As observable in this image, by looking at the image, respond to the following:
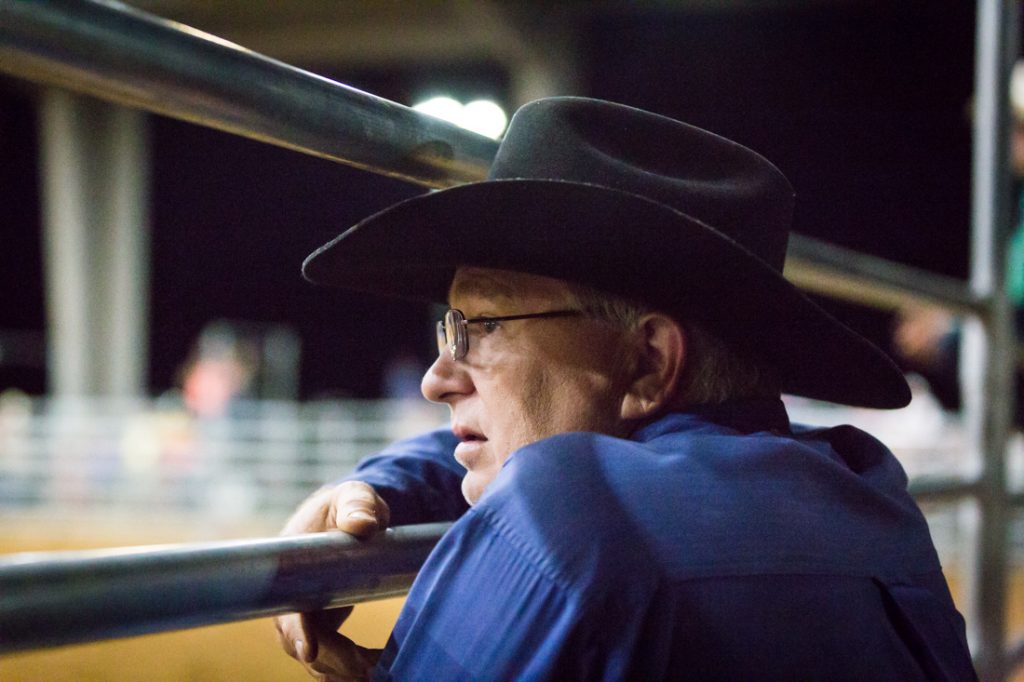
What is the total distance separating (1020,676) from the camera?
12.7 ft

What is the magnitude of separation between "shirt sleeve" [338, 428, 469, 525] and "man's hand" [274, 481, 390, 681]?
8 centimetres

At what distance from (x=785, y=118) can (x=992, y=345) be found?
28.5ft

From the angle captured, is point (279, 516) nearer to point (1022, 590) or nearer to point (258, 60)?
point (1022, 590)

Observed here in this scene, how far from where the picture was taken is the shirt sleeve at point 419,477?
0.93 metres

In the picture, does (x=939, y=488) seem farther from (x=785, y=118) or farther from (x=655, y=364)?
(x=785, y=118)

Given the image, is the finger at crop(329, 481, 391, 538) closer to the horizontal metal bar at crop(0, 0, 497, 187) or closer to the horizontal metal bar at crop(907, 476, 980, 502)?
the horizontal metal bar at crop(0, 0, 497, 187)

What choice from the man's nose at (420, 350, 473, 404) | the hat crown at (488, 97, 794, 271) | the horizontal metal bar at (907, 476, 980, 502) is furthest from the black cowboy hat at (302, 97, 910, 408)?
the horizontal metal bar at (907, 476, 980, 502)

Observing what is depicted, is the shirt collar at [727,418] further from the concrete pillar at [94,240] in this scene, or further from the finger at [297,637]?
the concrete pillar at [94,240]

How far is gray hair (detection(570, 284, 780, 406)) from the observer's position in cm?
89

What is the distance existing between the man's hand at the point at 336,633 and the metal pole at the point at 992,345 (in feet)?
4.61

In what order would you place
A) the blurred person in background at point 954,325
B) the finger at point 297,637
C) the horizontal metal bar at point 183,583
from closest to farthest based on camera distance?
the horizontal metal bar at point 183,583
the finger at point 297,637
the blurred person in background at point 954,325

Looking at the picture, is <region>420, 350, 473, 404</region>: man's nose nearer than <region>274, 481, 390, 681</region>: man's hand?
No

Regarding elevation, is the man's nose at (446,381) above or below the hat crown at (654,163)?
below

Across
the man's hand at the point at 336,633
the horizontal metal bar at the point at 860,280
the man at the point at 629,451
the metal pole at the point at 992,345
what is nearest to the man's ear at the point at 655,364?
the man at the point at 629,451
